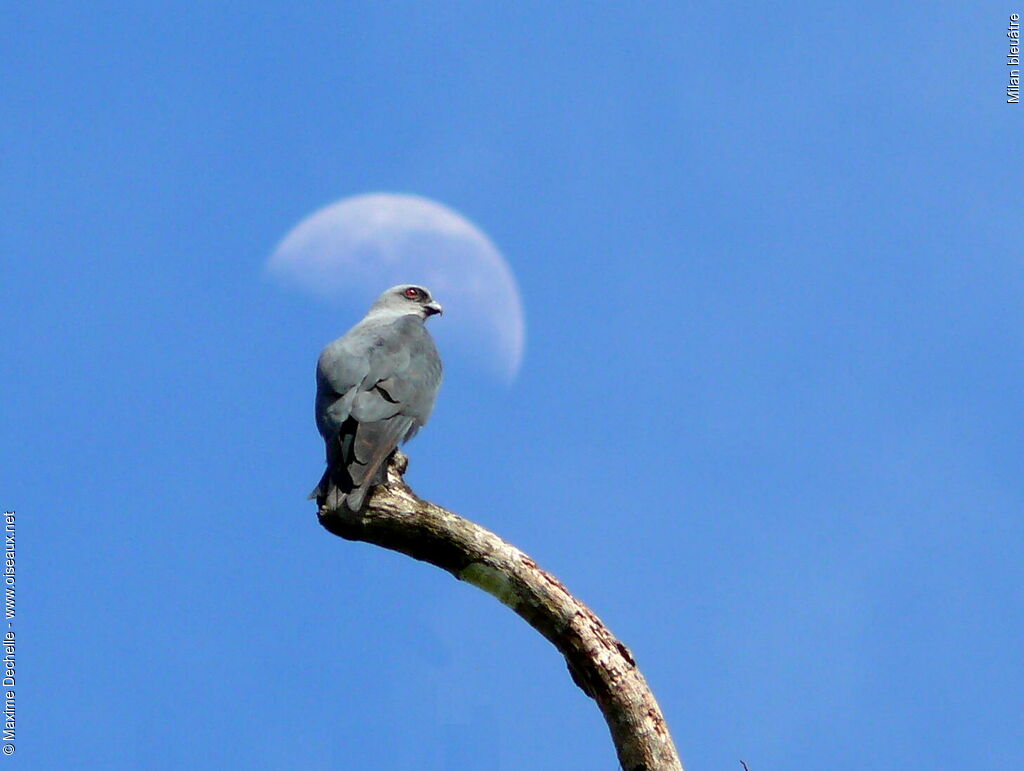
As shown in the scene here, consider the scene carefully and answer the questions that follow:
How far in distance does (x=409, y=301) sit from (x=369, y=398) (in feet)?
10.5

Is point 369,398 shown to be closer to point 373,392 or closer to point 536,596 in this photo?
point 373,392

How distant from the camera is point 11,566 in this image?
823cm

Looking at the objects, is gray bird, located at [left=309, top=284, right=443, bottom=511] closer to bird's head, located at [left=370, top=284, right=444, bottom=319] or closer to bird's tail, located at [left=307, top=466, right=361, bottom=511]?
bird's tail, located at [left=307, top=466, right=361, bottom=511]

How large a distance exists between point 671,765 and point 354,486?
2.00 meters

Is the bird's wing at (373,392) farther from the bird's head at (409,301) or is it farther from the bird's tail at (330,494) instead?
the bird's head at (409,301)

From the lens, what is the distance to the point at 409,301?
10094mm

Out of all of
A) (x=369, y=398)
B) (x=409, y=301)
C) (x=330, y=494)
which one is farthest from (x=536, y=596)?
(x=409, y=301)

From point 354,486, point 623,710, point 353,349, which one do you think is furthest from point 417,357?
point 623,710

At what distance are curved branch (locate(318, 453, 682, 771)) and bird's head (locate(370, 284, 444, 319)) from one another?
15.1 feet

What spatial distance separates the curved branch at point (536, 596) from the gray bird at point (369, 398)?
194 mm

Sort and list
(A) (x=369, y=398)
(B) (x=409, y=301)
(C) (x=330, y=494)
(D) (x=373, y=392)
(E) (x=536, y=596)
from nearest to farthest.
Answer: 1. (E) (x=536, y=596)
2. (C) (x=330, y=494)
3. (A) (x=369, y=398)
4. (D) (x=373, y=392)
5. (B) (x=409, y=301)

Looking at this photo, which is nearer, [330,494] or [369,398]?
[330,494]

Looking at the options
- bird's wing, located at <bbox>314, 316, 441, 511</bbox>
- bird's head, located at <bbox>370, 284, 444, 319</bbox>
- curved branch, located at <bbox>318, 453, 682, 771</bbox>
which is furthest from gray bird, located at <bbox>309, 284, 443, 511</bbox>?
bird's head, located at <bbox>370, 284, 444, 319</bbox>

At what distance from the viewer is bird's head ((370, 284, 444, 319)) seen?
1000 cm
